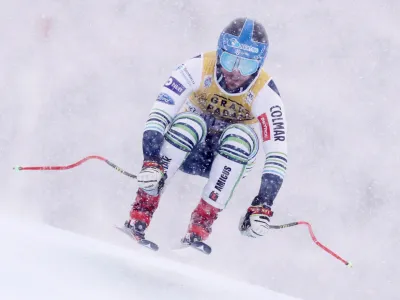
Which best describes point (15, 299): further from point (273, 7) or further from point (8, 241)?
point (273, 7)

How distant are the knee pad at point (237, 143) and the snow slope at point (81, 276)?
899 millimetres

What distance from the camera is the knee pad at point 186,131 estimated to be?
439 centimetres

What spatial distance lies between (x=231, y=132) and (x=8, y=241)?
1.68m

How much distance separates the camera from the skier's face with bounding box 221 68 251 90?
4.50 metres

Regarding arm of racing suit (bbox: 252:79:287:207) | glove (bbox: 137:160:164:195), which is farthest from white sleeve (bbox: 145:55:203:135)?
arm of racing suit (bbox: 252:79:287:207)

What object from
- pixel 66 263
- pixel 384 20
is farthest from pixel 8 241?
pixel 384 20

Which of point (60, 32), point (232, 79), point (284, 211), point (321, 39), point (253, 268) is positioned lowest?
point (253, 268)

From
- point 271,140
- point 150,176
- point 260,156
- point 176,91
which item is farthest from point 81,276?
point 260,156

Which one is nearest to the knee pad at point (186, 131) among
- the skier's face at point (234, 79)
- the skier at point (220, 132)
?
the skier at point (220, 132)

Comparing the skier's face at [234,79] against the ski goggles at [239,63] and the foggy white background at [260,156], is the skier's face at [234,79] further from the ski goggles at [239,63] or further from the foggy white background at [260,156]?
the foggy white background at [260,156]

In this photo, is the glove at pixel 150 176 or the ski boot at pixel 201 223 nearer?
the glove at pixel 150 176

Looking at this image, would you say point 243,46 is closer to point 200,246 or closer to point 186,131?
point 186,131

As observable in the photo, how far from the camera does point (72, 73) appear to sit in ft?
30.2

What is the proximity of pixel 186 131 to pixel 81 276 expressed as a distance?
1427 millimetres
